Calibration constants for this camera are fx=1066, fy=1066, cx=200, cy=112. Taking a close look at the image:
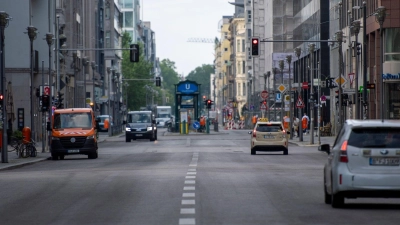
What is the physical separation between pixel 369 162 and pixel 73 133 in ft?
92.1

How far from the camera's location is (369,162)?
1609 cm

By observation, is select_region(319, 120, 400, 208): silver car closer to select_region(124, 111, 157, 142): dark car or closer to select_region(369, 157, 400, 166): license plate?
select_region(369, 157, 400, 166): license plate

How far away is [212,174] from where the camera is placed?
2731 cm

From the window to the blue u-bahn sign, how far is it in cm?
2434

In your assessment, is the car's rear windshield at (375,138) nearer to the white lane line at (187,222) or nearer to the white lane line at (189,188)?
the white lane line at (187,222)

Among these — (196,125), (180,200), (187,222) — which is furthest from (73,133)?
(196,125)

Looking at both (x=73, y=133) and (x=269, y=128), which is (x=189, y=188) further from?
(x=269, y=128)


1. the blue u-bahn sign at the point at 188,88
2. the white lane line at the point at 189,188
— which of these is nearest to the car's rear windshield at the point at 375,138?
the white lane line at the point at 189,188

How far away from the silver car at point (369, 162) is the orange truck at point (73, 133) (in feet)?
90.6

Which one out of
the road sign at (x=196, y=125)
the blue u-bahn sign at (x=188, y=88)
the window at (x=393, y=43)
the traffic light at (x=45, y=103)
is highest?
the window at (x=393, y=43)

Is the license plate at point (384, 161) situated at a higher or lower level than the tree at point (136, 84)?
lower

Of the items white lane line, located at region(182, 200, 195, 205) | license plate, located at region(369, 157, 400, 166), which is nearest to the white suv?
white lane line, located at region(182, 200, 195, 205)

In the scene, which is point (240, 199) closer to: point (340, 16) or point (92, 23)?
point (340, 16)

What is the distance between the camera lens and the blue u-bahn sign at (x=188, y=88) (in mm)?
86750
